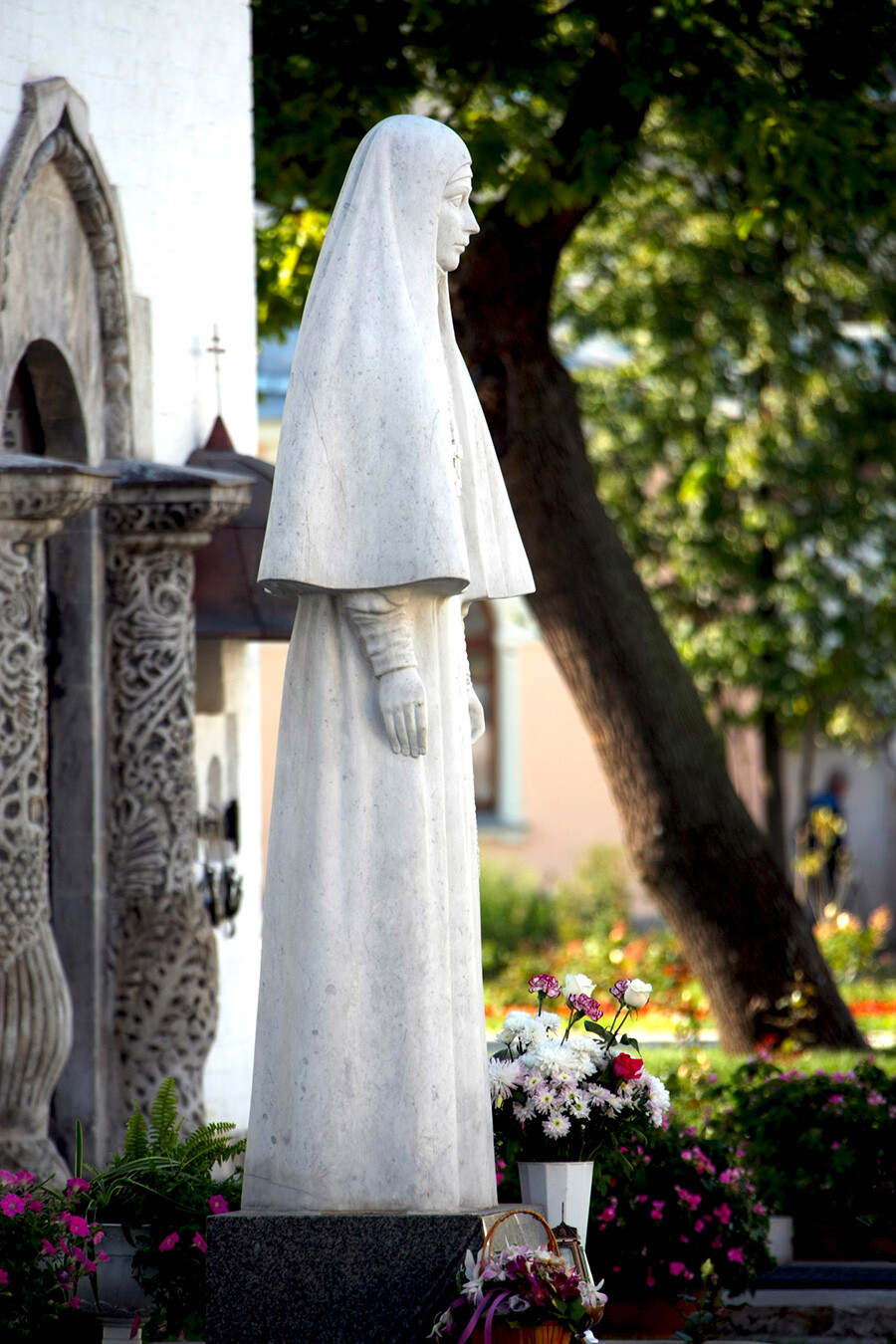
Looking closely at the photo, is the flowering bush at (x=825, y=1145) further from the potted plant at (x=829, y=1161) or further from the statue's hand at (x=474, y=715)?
the statue's hand at (x=474, y=715)

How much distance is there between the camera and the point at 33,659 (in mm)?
7109

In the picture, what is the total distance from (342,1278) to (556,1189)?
3.21 ft

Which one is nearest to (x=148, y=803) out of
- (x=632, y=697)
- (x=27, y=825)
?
(x=27, y=825)

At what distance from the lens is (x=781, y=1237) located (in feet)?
25.0

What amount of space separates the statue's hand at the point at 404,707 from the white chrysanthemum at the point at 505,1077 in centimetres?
116

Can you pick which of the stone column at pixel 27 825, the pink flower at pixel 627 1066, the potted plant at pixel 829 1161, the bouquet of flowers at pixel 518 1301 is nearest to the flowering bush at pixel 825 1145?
the potted plant at pixel 829 1161

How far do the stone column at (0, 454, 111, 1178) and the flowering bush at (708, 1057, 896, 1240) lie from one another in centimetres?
271

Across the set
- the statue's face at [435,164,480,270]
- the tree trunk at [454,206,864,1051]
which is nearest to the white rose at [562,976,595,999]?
the statue's face at [435,164,480,270]

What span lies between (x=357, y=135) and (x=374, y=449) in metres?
7.20

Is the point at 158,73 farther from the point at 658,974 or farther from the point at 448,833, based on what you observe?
the point at 658,974

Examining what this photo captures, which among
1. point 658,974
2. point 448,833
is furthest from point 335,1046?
point 658,974

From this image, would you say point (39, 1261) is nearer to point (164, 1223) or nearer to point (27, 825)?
point (164, 1223)

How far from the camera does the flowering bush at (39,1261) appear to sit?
5090 mm

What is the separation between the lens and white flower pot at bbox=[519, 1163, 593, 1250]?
5.50 m
